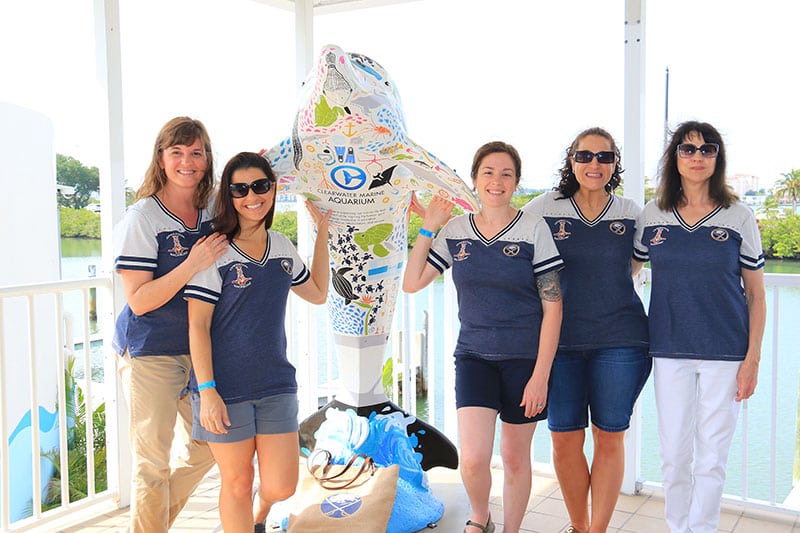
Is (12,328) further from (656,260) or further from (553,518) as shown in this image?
(656,260)

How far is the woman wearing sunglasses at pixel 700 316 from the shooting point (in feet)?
7.00

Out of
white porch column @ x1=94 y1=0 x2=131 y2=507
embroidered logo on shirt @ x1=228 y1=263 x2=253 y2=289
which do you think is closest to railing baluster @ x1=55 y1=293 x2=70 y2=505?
white porch column @ x1=94 y1=0 x2=131 y2=507

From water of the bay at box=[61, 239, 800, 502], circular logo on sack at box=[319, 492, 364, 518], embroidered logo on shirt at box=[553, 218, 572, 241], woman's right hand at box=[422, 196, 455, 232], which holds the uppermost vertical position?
woman's right hand at box=[422, 196, 455, 232]

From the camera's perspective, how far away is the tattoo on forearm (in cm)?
215

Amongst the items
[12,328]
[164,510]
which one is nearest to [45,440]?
[12,328]

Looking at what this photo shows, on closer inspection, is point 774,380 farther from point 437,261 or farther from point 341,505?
point 341,505

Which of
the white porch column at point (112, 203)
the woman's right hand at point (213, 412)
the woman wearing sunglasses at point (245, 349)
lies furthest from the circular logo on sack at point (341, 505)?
the white porch column at point (112, 203)

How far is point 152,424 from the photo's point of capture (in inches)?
80.2

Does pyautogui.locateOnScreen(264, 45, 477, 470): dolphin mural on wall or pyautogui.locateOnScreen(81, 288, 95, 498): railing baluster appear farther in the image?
pyautogui.locateOnScreen(81, 288, 95, 498): railing baluster

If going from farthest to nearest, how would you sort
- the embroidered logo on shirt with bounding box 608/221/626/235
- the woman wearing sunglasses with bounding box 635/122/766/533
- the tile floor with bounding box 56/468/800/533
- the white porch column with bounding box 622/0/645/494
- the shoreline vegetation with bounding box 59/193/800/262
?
the shoreline vegetation with bounding box 59/193/800/262 → the white porch column with bounding box 622/0/645/494 → the tile floor with bounding box 56/468/800/533 → the embroidered logo on shirt with bounding box 608/221/626/235 → the woman wearing sunglasses with bounding box 635/122/766/533

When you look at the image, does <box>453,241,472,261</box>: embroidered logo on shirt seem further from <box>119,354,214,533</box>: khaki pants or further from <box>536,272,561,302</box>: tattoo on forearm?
<box>119,354,214,533</box>: khaki pants

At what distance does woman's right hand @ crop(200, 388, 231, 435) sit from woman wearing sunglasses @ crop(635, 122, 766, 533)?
140cm

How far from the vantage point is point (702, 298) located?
2139 millimetres

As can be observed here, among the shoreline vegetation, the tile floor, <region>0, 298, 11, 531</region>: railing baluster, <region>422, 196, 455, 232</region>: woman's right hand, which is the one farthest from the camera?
the shoreline vegetation
